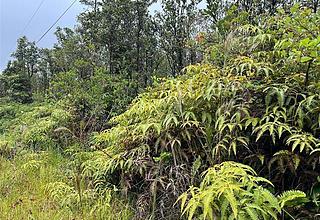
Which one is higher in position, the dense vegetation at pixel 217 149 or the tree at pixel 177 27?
the tree at pixel 177 27

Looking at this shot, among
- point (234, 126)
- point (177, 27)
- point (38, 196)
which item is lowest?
point (38, 196)

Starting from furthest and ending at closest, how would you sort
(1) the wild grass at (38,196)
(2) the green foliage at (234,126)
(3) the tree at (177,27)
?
(3) the tree at (177,27) → (1) the wild grass at (38,196) → (2) the green foliage at (234,126)

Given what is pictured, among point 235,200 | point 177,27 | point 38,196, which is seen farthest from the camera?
point 177,27

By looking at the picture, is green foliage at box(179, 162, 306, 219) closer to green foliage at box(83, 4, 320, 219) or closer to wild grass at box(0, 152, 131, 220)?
green foliage at box(83, 4, 320, 219)

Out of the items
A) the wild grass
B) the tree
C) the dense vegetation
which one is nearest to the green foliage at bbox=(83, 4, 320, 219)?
the dense vegetation

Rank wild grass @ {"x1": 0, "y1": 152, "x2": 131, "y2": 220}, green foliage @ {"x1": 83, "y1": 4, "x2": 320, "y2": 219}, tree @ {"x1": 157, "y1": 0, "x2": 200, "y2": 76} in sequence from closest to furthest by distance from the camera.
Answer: green foliage @ {"x1": 83, "y1": 4, "x2": 320, "y2": 219}, wild grass @ {"x1": 0, "y1": 152, "x2": 131, "y2": 220}, tree @ {"x1": 157, "y1": 0, "x2": 200, "y2": 76}

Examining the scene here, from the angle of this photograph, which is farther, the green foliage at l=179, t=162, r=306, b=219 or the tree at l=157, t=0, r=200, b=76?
the tree at l=157, t=0, r=200, b=76

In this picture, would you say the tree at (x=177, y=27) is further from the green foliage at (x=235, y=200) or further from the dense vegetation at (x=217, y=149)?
the green foliage at (x=235, y=200)

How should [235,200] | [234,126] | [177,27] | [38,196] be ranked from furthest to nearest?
[177,27]
[38,196]
[234,126]
[235,200]

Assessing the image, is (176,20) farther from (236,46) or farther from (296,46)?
(296,46)

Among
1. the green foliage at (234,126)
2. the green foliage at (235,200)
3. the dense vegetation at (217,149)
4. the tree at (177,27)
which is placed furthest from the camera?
the tree at (177,27)

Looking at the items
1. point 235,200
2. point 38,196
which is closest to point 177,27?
point 38,196

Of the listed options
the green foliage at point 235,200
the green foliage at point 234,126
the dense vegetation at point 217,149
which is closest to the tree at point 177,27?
the dense vegetation at point 217,149

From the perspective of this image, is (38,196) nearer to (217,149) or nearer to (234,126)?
(217,149)
